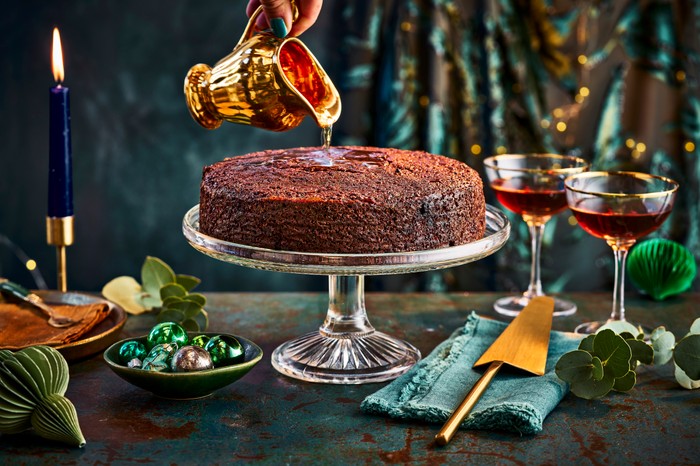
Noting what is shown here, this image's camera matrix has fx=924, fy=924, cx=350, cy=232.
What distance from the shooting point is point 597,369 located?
4.06 ft

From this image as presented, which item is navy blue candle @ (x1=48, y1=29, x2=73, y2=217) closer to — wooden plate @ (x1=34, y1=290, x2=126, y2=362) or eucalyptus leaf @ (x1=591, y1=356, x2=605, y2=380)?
wooden plate @ (x1=34, y1=290, x2=126, y2=362)

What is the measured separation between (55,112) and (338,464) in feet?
2.56

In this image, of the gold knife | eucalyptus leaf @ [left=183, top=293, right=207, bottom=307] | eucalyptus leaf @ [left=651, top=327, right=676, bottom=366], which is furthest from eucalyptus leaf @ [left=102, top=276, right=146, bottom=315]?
eucalyptus leaf @ [left=651, top=327, right=676, bottom=366]

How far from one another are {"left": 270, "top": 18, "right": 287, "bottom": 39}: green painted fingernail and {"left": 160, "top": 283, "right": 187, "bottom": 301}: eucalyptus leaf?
1.47 ft

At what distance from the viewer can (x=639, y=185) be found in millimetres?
1527

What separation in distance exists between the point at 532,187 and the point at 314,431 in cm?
77

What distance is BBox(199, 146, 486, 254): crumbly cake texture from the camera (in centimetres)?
128

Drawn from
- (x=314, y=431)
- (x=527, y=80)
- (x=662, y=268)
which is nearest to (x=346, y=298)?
(x=314, y=431)

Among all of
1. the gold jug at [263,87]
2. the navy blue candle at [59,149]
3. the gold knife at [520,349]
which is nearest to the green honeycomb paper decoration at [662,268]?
the gold knife at [520,349]

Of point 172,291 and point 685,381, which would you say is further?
point 172,291

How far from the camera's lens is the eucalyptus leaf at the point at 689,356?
4.16ft

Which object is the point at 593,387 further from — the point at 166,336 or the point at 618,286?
the point at 166,336

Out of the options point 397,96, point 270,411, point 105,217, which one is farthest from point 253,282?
point 270,411

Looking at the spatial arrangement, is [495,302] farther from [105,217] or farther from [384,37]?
[105,217]
